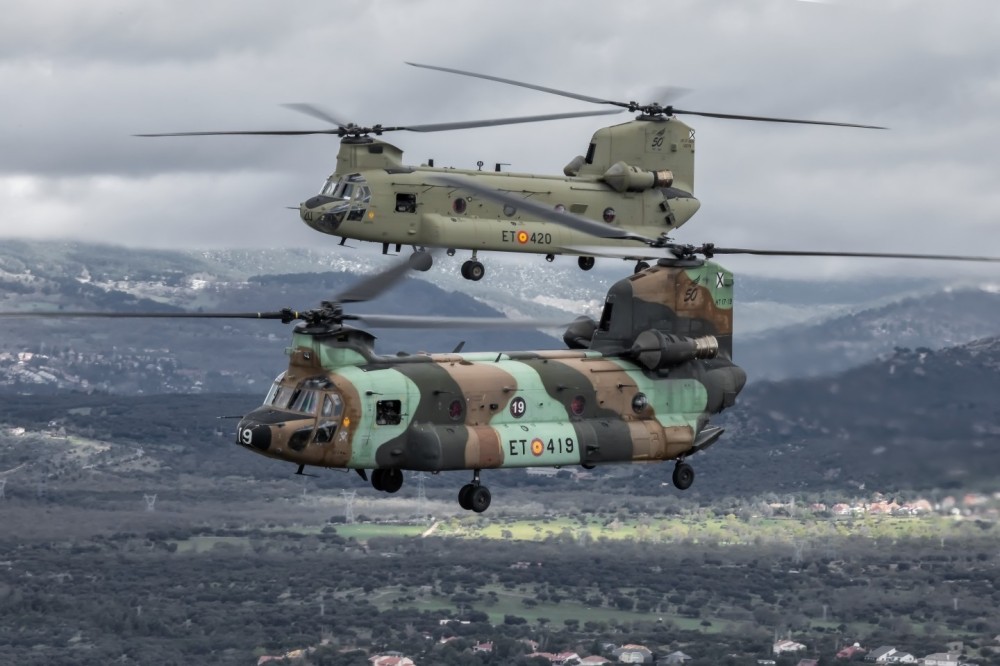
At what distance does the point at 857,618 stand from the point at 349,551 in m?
60.0

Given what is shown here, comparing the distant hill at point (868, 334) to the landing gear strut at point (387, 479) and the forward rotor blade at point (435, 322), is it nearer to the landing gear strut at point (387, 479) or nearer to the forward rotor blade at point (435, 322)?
the forward rotor blade at point (435, 322)

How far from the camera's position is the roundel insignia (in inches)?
2566

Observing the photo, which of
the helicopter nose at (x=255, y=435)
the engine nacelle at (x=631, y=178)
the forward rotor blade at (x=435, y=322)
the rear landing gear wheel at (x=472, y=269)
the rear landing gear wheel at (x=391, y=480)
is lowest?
the rear landing gear wheel at (x=391, y=480)

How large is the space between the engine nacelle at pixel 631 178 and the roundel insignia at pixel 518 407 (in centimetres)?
1970

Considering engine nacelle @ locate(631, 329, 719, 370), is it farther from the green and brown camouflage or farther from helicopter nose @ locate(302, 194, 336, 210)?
helicopter nose @ locate(302, 194, 336, 210)

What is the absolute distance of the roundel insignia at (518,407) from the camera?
65188 millimetres

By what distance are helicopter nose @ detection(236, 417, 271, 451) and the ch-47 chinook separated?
1582 cm

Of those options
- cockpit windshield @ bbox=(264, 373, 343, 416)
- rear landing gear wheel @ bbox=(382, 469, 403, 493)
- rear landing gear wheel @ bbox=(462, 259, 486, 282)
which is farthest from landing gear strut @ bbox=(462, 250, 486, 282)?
cockpit windshield @ bbox=(264, 373, 343, 416)

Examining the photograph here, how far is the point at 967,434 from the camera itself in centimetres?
7844

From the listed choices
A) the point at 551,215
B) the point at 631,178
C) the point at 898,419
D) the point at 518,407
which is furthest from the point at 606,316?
the point at 898,419

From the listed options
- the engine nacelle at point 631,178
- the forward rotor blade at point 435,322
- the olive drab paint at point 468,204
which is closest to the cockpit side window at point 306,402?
the forward rotor blade at point 435,322

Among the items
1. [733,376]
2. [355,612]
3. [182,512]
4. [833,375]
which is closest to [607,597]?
[355,612]

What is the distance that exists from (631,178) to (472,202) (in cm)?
680

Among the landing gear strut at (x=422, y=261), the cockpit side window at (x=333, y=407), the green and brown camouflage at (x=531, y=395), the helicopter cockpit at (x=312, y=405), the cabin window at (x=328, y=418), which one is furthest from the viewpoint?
the landing gear strut at (x=422, y=261)
